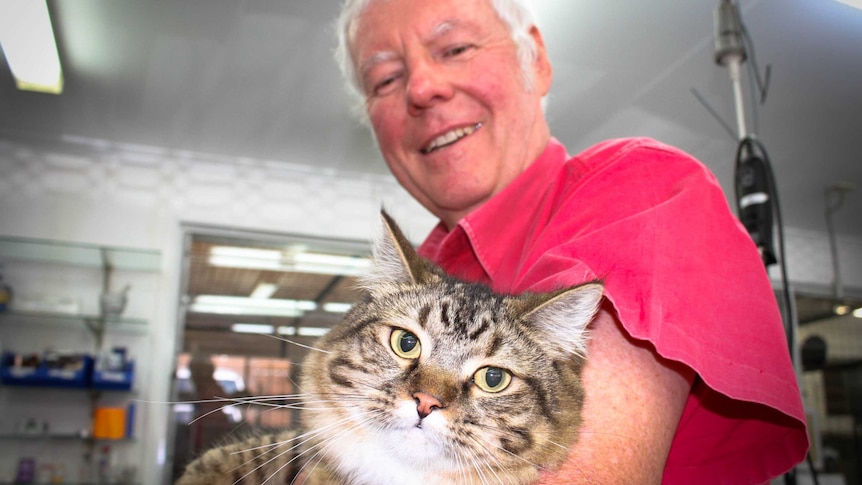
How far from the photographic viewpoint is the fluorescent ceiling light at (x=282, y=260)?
5.66 m

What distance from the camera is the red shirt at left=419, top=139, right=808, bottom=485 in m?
0.95

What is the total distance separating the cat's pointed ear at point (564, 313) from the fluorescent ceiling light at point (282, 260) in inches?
179

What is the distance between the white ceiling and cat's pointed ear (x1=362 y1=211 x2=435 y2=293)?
2.57 m

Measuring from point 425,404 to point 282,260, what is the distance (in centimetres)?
492

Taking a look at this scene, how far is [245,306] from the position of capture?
5781mm

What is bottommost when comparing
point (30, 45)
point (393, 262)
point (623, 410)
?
point (623, 410)

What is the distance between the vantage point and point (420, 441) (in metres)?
1.04

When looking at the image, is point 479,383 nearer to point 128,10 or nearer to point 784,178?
point 128,10

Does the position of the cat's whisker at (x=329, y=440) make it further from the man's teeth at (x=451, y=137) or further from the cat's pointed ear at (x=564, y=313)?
the man's teeth at (x=451, y=137)

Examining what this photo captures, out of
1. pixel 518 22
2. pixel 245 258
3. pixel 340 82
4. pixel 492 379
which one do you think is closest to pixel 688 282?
pixel 492 379

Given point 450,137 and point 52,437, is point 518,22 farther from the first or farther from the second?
point 52,437

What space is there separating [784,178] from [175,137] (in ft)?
16.9

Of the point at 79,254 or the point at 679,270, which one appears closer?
the point at 679,270

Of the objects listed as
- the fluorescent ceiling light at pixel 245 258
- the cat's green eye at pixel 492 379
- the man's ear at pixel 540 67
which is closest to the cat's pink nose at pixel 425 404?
the cat's green eye at pixel 492 379
